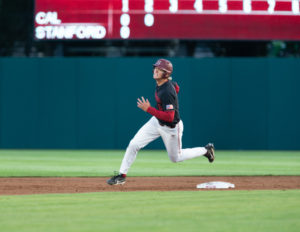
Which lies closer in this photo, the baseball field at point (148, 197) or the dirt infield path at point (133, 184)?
the baseball field at point (148, 197)

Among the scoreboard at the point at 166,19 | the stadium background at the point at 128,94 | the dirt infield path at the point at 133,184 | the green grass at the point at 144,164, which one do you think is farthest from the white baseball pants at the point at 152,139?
the scoreboard at the point at 166,19

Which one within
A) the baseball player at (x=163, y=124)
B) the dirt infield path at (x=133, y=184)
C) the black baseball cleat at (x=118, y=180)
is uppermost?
the baseball player at (x=163, y=124)

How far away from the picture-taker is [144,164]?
1477 centimetres

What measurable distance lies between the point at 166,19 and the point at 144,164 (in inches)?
188

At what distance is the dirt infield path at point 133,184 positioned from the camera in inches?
370

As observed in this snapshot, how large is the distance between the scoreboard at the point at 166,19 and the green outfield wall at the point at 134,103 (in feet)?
6.21

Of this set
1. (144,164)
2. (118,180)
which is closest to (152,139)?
(118,180)

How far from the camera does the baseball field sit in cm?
609

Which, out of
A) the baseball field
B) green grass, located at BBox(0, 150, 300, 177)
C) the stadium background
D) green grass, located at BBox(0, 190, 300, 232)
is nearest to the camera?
green grass, located at BBox(0, 190, 300, 232)

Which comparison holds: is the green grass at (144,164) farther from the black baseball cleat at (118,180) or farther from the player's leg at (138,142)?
the player's leg at (138,142)

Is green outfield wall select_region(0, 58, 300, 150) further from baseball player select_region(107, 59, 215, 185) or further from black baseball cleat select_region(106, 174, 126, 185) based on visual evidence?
black baseball cleat select_region(106, 174, 126, 185)

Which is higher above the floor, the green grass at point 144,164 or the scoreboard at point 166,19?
the scoreboard at point 166,19

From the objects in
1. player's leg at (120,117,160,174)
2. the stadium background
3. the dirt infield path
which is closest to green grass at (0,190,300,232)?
the dirt infield path

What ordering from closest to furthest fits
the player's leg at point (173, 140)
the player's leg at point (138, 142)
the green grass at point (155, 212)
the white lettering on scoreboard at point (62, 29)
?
the green grass at point (155, 212) → the player's leg at point (138, 142) → the player's leg at point (173, 140) → the white lettering on scoreboard at point (62, 29)
